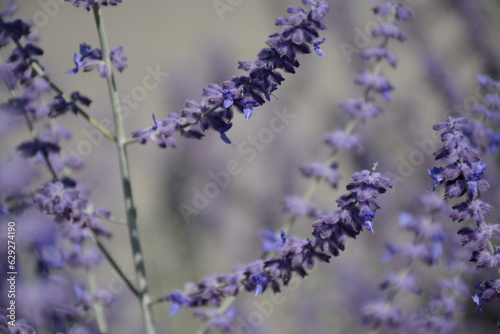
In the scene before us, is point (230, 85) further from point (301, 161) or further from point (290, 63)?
point (301, 161)

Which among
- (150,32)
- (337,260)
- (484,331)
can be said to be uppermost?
(150,32)

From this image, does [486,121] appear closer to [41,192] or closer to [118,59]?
[118,59]

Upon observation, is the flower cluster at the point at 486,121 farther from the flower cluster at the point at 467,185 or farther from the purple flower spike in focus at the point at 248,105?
the purple flower spike in focus at the point at 248,105

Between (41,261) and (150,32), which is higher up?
(150,32)

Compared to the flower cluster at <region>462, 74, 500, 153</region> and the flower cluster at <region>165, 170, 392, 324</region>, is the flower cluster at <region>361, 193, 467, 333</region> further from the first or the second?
the flower cluster at <region>165, 170, 392, 324</region>

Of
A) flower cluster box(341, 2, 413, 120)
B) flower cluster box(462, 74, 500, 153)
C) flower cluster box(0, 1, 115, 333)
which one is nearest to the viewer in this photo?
flower cluster box(0, 1, 115, 333)

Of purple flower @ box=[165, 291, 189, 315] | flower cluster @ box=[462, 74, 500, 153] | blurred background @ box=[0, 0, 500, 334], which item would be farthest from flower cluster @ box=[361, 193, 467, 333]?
purple flower @ box=[165, 291, 189, 315]

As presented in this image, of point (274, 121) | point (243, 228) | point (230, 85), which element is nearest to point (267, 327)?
point (243, 228)
